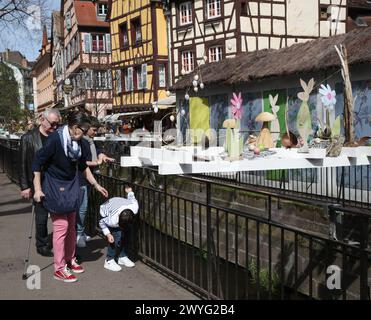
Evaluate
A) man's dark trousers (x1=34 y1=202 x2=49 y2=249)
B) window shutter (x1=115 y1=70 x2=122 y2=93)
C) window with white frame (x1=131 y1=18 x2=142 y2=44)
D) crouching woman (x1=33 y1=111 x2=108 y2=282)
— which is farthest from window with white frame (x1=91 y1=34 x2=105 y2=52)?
crouching woman (x1=33 y1=111 x2=108 y2=282)

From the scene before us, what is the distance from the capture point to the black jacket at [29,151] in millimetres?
6365

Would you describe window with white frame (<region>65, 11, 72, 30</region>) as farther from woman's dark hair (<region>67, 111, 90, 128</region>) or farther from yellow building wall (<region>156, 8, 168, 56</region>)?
woman's dark hair (<region>67, 111, 90, 128</region>)

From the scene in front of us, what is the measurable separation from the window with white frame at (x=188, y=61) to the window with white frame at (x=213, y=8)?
2.30 metres

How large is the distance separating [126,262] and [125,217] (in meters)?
0.56

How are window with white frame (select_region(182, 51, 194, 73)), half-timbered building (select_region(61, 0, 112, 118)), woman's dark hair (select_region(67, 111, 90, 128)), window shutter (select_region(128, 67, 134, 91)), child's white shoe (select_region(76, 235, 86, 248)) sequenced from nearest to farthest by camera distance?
woman's dark hair (select_region(67, 111, 90, 128)) < child's white shoe (select_region(76, 235, 86, 248)) < window with white frame (select_region(182, 51, 194, 73)) < window shutter (select_region(128, 67, 134, 91)) < half-timbered building (select_region(61, 0, 112, 118))

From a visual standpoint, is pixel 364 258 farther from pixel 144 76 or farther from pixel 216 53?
pixel 144 76

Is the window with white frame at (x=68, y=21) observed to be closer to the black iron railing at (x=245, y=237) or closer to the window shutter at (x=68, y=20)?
the window shutter at (x=68, y=20)

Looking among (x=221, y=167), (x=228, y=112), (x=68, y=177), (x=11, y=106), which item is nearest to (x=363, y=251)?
(x=221, y=167)

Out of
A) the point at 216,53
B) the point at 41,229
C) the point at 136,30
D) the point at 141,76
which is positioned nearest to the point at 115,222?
the point at 41,229

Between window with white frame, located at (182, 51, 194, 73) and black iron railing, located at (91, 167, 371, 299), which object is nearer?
black iron railing, located at (91, 167, 371, 299)

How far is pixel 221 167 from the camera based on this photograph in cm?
405

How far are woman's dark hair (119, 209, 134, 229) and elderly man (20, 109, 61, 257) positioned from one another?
111 centimetres

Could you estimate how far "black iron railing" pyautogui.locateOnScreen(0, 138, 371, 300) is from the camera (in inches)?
142

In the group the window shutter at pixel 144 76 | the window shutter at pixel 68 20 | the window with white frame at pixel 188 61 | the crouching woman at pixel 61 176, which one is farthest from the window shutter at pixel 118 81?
the crouching woman at pixel 61 176
